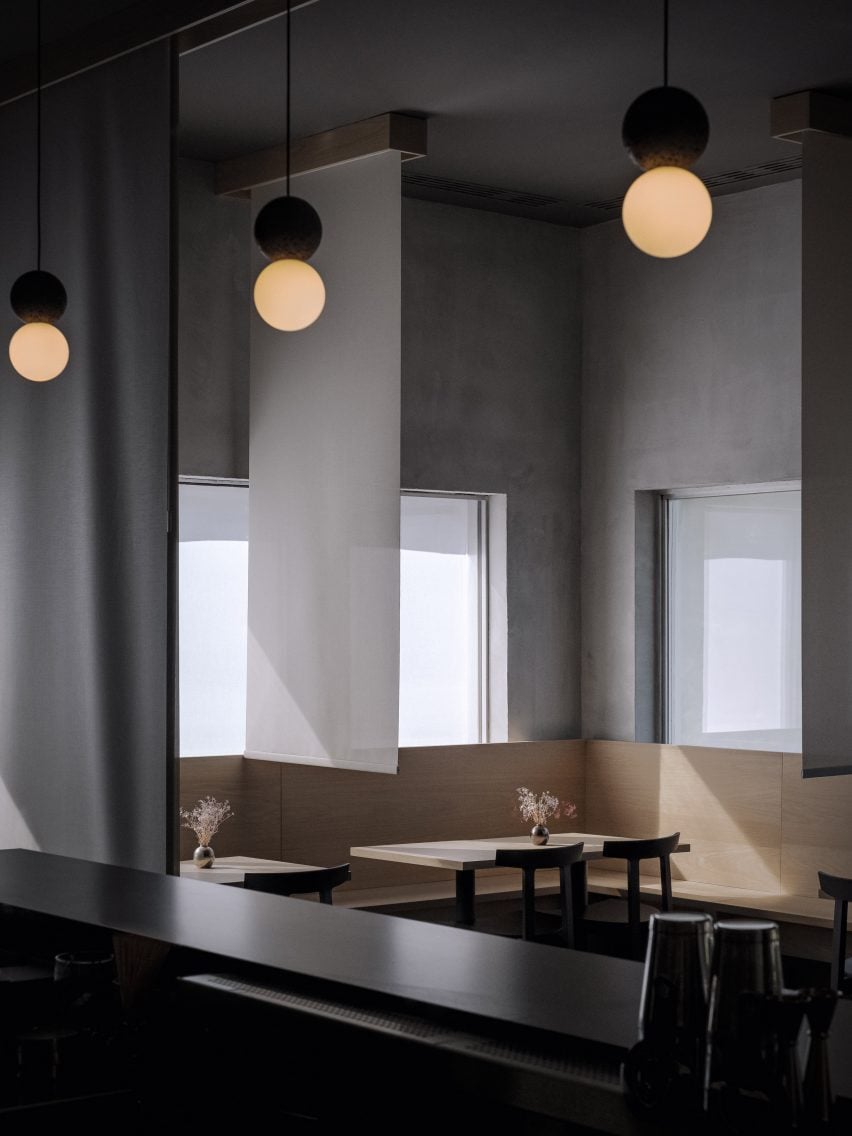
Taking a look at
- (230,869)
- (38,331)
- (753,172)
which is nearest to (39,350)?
(38,331)

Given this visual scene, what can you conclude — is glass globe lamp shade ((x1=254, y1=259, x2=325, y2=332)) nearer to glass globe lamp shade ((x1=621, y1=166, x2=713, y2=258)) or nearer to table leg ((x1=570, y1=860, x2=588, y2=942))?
glass globe lamp shade ((x1=621, y1=166, x2=713, y2=258))

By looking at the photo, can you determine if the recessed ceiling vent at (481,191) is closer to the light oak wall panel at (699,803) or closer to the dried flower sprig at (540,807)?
the light oak wall panel at (699,803)

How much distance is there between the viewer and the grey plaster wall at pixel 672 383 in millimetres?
7176

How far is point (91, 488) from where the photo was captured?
16.4ft

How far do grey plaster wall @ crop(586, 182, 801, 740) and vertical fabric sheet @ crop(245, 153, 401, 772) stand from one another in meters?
2.10

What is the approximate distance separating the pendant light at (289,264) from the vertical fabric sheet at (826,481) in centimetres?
246

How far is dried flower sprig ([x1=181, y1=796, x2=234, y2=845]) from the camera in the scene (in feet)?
20.0

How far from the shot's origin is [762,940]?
180 cm

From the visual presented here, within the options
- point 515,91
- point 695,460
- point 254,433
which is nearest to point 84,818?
point 254,433

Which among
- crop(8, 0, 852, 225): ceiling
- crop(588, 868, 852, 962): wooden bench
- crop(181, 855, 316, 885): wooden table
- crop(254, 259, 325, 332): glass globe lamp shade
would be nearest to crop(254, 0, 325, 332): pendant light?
crop(254, 259, 325, 332): glass globe lamp shade

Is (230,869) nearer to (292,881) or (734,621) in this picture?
(292,881)

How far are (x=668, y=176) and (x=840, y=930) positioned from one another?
362 cm

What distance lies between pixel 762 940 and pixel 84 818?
3.52m

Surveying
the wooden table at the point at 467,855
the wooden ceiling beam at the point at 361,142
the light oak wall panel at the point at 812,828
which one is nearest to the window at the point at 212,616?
the wooden table at the point at 467,855
